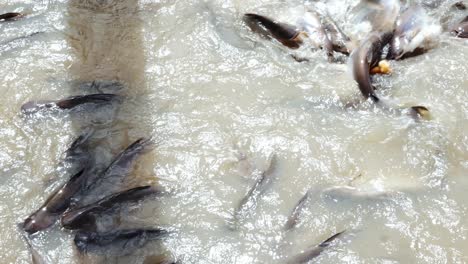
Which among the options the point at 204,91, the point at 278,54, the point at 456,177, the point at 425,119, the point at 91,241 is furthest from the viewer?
the point at 278,54

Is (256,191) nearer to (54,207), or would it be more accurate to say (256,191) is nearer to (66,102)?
(54,207)

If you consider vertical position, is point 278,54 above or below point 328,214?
above

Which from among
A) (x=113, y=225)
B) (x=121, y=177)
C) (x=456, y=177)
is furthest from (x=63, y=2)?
(x=456, y=177)

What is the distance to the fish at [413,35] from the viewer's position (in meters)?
3.79

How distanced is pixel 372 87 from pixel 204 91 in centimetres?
112

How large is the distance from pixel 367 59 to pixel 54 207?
2.24 metres

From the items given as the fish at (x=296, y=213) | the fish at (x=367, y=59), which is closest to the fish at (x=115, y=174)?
the fish at (x=296, y=213)

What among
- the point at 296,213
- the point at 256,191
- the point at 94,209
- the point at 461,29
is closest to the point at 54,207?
the point at 94,209

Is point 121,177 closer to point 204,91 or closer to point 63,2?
point 204,91

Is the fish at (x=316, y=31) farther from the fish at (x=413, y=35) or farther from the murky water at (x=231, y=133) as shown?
the fish at (x=413, y=35)

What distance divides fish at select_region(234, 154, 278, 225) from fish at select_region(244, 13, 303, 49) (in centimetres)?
110

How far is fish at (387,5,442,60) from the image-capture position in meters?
3.79

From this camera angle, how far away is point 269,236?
2783mm

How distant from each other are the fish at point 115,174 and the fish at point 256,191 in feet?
2.24
